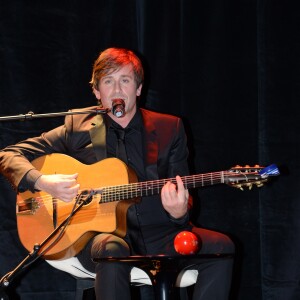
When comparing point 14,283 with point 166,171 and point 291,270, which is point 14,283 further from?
point 291,270

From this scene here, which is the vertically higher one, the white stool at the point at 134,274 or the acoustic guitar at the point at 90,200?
the acoustic guitar at the point at 90,200

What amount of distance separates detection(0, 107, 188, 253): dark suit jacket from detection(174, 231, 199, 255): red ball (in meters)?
0.33

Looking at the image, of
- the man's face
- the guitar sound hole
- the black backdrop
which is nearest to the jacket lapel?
the man's face

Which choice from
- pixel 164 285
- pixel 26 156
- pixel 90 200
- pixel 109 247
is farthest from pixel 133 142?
pixel 164 285

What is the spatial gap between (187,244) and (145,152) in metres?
0.69

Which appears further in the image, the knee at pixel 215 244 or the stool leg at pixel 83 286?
the stool leg at pixel 83 286

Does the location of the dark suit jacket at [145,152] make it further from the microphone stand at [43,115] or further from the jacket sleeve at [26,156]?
the microphone stand at [43,115]

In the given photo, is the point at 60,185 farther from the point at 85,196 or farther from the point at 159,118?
the point at 159,118

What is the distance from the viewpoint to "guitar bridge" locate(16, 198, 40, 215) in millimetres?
3115

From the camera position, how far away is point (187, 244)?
264 cm

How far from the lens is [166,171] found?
3.21m

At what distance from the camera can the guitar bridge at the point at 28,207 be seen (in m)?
3.12

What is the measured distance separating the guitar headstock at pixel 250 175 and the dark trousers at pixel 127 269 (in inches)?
12.4

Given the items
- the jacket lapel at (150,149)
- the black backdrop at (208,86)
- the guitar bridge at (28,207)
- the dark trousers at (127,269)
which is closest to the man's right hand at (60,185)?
the guitar bridge at (28,207)
